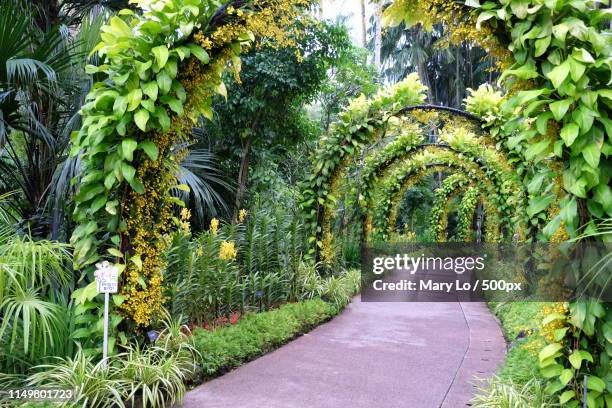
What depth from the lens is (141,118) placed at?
339cm

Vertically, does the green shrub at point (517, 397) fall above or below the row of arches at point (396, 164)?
below

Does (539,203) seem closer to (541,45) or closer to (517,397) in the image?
(541,45)

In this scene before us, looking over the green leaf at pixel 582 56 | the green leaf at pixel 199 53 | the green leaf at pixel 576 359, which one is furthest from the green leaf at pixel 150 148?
the green leaf at pixel 576 359

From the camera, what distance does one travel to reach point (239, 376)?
447 centimetres

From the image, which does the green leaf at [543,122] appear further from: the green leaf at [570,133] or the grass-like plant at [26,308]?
the grass-like plant at [26,308]

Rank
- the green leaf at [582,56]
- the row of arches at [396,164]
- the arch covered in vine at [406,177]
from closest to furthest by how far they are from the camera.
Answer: the green leaf at [582,56] → the row of arches at [396,164] → the arch covered in vine at [406,177]

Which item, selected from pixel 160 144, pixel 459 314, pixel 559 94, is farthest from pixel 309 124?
pixel 559 94

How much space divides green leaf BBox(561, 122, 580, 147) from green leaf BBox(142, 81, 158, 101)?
256cm

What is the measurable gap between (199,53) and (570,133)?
95.2 inches

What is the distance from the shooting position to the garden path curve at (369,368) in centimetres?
401

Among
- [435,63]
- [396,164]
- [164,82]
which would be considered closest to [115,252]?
[164,82]

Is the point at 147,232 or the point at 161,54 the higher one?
the point at 161,54

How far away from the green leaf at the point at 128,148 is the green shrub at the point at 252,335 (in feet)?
6.19

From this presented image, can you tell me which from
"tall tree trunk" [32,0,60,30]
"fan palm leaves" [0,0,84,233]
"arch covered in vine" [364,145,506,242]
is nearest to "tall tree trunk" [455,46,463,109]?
"arch covered in vine" [364,145,506,242]
